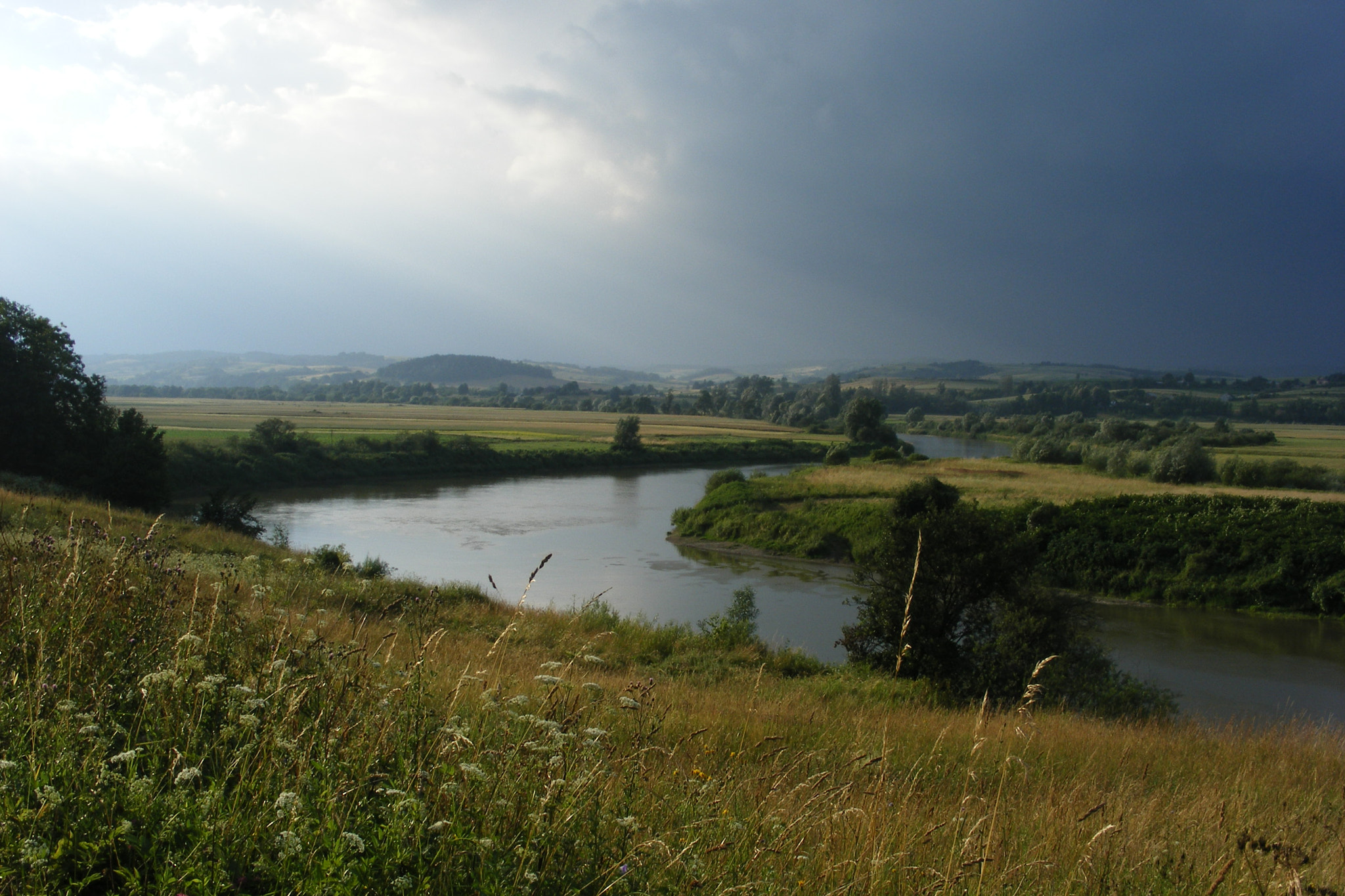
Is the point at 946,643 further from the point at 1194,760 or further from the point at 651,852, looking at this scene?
the point at 651,852

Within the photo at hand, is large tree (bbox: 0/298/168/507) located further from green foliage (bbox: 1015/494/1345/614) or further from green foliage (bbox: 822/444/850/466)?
green foliage (bbox: 822/444/850/466)

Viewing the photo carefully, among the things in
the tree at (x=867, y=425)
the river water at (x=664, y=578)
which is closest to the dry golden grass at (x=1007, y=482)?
the river water at (x=664, y=578)

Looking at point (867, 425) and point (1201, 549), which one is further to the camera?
point (867, 425)


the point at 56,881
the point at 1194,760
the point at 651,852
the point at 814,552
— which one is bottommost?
the point at 814,552

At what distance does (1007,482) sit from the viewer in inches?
1547

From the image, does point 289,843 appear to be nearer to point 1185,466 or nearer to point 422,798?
point 422,798

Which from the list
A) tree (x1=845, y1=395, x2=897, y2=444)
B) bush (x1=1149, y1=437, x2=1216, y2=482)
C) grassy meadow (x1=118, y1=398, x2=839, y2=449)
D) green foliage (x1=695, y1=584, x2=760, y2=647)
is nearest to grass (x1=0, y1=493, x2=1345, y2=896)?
green foliage (x1=695, y1=584, x2=760, y2=647)

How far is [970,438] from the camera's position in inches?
3812

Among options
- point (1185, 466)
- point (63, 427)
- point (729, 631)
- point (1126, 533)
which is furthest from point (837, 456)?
point (729, 631)

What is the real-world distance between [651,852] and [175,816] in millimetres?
1201

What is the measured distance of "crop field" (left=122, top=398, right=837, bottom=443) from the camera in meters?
59.5

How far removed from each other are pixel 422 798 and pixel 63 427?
34230 mm

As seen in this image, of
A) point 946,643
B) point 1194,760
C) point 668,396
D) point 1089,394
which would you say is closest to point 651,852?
point 1194,760

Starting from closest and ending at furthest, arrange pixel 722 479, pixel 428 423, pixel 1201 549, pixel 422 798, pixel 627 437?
pixel 422 798
pixel 1201 549
pixel 722 479
pixel 627 437
pixel 428 423
